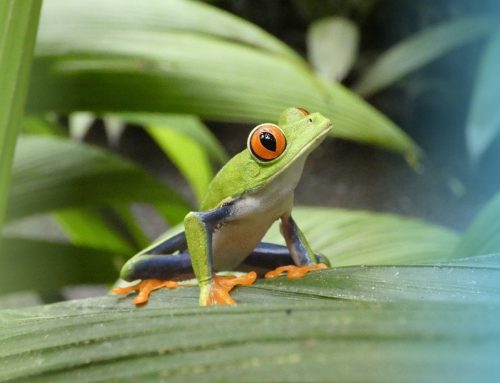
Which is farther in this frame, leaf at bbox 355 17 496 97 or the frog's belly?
leaf at bbox 355 17 496 97

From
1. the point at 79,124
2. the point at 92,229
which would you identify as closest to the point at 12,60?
the point at 92,229

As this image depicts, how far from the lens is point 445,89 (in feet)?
4.52

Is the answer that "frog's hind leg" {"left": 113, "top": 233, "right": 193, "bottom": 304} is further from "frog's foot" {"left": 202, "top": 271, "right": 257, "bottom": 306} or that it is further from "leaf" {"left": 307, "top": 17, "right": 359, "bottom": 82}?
"leaf" {"left": 307, "top": 17, "right": 359, "bottom": 82}

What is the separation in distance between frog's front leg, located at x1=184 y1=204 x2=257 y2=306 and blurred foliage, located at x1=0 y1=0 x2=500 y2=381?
2 cm

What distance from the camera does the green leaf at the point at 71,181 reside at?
729 mm

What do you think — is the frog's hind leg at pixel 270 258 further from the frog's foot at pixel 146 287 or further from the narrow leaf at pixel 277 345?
the narrow leaf at pixel 277 345

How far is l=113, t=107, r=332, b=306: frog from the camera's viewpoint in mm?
372

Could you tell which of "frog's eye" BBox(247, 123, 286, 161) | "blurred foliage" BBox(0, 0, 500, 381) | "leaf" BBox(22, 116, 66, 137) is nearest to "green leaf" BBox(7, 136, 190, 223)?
"blurred foliage" BBox(0, 0, 500, 381)

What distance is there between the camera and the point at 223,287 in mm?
335

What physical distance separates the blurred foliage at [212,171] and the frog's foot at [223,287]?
0.05 ft

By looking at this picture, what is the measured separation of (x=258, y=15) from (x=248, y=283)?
3.25ft

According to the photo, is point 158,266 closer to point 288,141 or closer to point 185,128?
point 288,141

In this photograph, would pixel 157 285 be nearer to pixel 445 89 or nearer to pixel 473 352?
pixel 473 352

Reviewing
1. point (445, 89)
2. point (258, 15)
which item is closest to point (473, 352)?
point (258, 15)
